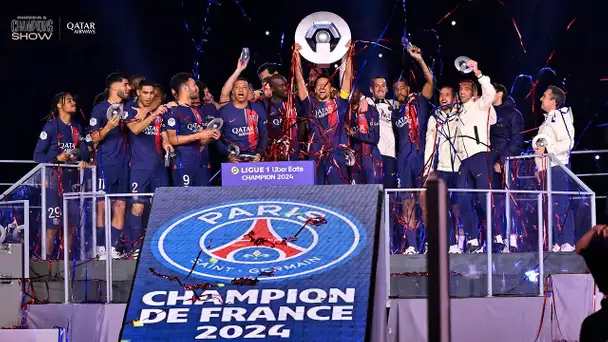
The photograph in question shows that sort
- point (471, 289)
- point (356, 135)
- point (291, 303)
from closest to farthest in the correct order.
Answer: point (291, 303)
point (471, 289)
point (356, 135)

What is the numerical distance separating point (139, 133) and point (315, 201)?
446 cm

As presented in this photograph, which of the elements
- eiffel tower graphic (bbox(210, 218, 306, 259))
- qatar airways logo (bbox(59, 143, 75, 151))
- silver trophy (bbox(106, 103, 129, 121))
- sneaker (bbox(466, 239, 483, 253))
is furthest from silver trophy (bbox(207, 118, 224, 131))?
eiffel tower graphic (bbox(210, 218, 306, 259))

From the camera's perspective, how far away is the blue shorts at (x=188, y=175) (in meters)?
9.91

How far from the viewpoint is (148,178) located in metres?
9.91

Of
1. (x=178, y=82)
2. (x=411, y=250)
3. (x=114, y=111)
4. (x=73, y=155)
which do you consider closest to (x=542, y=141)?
→ (x=411, y=250)

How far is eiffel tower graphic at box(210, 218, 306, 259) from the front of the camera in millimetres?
5723

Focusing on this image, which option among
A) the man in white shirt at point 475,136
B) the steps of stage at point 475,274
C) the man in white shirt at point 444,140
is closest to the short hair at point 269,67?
the man in white shirt at point 444,140

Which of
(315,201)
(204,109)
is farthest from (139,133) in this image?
(315,201)

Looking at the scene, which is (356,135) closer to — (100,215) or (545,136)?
(545,136)

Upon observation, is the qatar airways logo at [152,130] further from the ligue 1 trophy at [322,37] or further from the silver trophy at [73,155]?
the ligue 1 trophy at [322,37]

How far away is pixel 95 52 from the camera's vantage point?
42.9 ft

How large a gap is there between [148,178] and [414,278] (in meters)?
3.08

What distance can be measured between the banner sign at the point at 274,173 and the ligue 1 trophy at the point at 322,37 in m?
1.86

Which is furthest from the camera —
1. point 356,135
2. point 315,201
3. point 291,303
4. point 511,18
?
point 511,18
